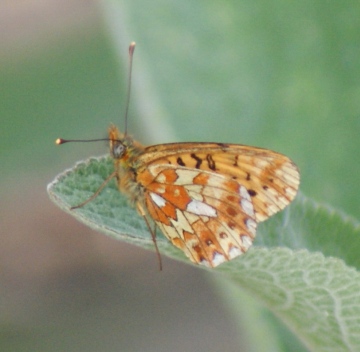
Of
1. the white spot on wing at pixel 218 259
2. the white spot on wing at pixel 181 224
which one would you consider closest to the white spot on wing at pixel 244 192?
the white spot on wing at pixel 181 224

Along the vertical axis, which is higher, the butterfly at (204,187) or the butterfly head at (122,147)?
the butterfly head at (122,147)

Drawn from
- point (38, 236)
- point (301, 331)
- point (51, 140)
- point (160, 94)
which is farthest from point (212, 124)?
point (38, 236)

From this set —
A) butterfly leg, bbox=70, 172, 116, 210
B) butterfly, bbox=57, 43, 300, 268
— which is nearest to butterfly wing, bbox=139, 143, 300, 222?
butterfly, bbox=57, 43, 300, 268

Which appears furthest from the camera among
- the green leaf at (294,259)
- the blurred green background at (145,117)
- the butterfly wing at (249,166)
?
the blurred green background at (145,117)

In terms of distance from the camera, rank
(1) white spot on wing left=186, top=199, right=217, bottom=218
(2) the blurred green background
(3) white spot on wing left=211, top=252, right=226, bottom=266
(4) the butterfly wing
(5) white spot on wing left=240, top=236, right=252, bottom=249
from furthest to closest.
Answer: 1. (2) the blurred green background
2. (1) white spot on wing left=186, top=199, right=217, bottom=218
3. (4) the butterfly wing
4. (5) white spot on wing left=240, top=236, right=252, bottom=249
5. (3) white spot on wing left=211, top=252, right=226, bottom=266

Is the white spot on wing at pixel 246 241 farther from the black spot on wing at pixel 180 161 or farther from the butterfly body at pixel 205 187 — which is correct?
the black spot on wing at pixel 180 161

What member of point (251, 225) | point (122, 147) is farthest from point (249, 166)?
point (122, 147)

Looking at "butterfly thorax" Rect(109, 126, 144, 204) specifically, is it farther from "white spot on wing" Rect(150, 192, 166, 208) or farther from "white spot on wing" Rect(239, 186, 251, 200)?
"white spot on wing" Rect(239, 186, 251, 200)

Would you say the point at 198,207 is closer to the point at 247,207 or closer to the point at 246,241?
the point at 247,207
